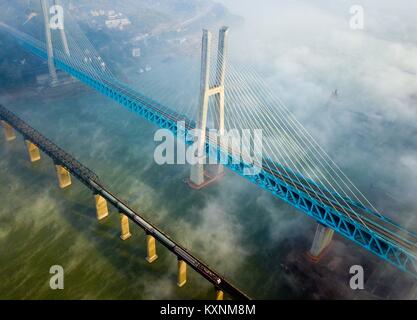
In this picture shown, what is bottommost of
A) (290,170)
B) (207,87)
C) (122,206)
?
(122,206)

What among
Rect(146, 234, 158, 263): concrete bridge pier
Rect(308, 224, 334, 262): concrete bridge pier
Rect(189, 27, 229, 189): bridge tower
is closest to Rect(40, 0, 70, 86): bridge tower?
Rect(189, 27, 229, 189): bridge tower

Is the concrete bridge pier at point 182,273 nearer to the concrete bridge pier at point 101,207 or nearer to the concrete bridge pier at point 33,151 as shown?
the concrete bridge pier at point 101,207

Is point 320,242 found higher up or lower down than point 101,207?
higher up

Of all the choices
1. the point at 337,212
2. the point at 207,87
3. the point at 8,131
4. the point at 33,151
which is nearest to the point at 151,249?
the point at 337,212

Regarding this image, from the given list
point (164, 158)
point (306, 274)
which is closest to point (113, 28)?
point (164, 158)

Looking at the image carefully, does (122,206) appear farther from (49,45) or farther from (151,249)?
(49,45)
